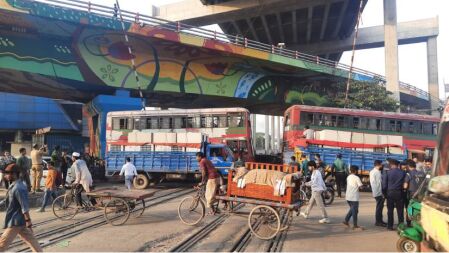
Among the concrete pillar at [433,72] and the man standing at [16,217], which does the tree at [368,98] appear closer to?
the concrete pillar at [433,72]

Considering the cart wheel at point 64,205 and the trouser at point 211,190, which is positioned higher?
the trouser at point 211,190

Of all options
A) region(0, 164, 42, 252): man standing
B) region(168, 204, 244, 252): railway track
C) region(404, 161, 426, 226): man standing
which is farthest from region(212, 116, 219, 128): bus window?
region(0, 164, 42, 252): man standing

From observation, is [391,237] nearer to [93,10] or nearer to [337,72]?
[93,10]

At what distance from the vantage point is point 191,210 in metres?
9.29

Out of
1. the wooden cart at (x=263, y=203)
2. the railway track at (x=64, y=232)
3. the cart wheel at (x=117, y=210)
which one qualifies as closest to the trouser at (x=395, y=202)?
the wooden cart at (x=263, y=203)

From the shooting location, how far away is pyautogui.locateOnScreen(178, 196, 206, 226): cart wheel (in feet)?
30.1

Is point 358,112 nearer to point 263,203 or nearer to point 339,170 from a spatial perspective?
point 339,170

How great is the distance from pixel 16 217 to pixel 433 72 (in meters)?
46.0

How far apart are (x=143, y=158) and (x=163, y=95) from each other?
9811mm

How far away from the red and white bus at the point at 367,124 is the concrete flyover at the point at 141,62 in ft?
25.7

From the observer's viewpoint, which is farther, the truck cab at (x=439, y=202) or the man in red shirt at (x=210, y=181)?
the man in red shirt at (x=210, y=181)

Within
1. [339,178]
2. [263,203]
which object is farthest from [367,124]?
[263,203]

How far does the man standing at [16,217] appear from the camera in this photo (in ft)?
18.1

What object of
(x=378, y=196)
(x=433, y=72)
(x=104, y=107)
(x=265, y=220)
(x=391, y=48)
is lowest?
(x=265, y=220)
